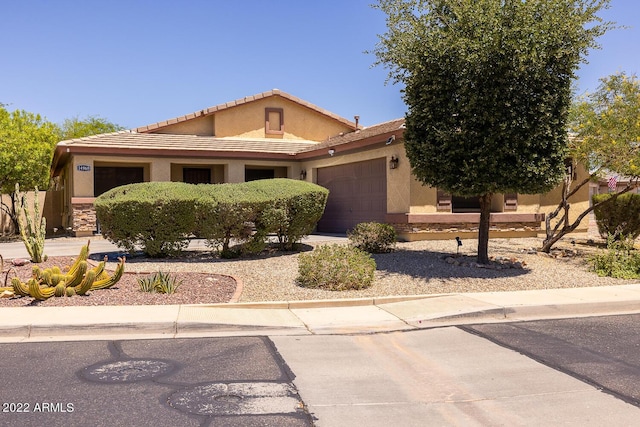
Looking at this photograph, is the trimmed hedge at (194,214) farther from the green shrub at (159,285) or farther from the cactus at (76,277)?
the cactus at (76,277)

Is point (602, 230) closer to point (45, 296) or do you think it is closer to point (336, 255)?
point (336, 255)

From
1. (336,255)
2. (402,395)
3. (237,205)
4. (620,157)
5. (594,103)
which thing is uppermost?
(594,103)

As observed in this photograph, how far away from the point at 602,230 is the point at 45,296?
653 inches

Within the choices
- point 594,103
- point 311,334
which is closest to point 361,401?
point 311,334

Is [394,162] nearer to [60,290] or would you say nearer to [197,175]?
[197,175]

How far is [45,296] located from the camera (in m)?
9.03

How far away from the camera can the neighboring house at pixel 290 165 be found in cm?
1800

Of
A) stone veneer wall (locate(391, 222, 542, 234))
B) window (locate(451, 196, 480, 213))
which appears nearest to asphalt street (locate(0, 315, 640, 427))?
stone veneer wall (locate(391, 222, 542, 234))

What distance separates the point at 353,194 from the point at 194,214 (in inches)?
345

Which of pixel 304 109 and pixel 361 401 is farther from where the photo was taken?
pixel 304 109

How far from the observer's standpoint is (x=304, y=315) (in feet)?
28.9

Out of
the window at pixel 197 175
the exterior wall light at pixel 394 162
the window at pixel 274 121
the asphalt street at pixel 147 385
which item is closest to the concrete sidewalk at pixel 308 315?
the asphalt street at pixel 147 385

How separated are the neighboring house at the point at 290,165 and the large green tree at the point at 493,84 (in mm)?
5057

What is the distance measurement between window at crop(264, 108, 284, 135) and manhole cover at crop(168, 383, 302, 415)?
21.1 meters
